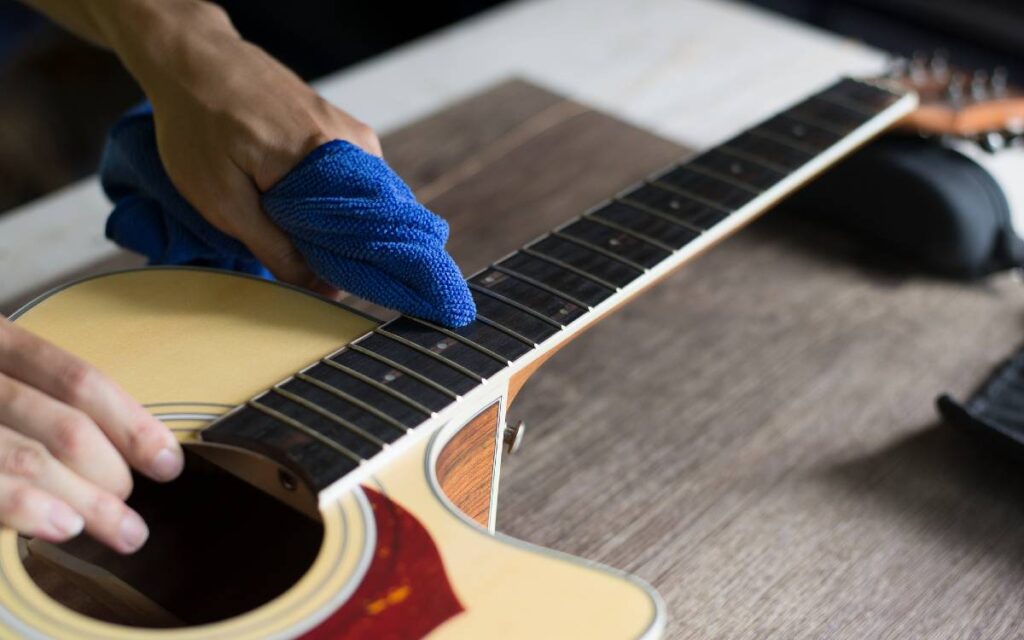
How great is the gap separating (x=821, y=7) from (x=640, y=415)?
134 cm

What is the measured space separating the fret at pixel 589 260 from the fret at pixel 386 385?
5.5 inches

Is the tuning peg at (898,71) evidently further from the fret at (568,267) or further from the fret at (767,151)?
the fret at (568,267)

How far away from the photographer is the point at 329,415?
526 millimetres

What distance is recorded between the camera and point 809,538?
Answer: 652 mm

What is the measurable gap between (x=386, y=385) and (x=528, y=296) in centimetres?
11

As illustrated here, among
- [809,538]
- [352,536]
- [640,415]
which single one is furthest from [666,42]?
[352,536]

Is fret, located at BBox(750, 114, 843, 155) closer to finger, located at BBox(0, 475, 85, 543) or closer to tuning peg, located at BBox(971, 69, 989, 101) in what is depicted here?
tuning peg, located at BBox(971, 69, 989, 101)

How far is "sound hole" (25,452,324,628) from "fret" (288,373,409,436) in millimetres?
52

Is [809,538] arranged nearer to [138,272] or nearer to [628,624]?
[628,624]

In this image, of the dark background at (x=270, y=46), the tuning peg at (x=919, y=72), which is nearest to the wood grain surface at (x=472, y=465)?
the tuning peg at (x=919, y=72)

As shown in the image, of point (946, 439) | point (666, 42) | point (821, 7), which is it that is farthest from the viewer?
point (821, 7)

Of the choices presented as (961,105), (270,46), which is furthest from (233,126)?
(270,46)

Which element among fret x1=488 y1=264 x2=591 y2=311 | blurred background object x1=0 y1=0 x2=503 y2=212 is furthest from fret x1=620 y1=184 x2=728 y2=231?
blurred background object x1=0 y1=0 x2=503 y2=212

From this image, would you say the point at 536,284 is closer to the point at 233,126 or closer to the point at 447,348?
the point at 447,348
